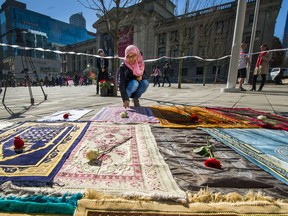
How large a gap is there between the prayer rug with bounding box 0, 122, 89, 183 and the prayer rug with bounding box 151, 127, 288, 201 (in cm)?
84

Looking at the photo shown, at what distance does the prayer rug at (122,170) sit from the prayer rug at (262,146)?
73cm

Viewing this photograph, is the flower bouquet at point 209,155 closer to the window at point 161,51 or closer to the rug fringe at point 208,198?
the rug fringe at point 208,198

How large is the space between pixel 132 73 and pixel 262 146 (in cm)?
248

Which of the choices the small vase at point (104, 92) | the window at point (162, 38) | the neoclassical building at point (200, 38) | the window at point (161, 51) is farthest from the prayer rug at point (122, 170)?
the window at point (162, 38)

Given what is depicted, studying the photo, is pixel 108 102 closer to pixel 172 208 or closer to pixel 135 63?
pixel 135 63

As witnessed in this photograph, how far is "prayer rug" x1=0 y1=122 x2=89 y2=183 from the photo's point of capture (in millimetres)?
1116

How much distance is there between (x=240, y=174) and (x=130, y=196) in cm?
77

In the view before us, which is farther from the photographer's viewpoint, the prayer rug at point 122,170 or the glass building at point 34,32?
the glass building at point 34,32

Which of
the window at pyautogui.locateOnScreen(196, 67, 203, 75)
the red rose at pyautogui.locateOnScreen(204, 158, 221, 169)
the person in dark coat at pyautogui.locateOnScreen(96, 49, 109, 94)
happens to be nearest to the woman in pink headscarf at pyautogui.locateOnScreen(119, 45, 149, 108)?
the red rose at pyautogui.locateOnScreen(204, 158, 221, 169)

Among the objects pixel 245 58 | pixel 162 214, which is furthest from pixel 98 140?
pixel 245 58

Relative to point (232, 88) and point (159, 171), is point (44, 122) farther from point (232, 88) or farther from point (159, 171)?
point (232, 88)

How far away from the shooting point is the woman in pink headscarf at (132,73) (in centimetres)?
329

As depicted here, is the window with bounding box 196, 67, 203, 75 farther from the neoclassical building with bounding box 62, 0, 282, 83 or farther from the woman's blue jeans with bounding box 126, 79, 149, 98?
the woman's blue jeans with bounding box 126, 79, 149, 98

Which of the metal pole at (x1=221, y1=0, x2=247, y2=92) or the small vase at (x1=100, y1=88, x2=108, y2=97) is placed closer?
the small vase at (x1=100, y1=88, x2=108, y2=97)
